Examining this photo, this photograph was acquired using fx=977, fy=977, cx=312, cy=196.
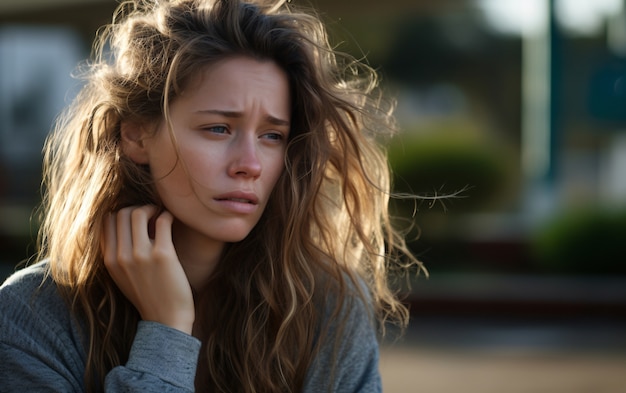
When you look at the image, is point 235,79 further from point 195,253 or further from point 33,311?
point 33,311

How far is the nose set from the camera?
2389 millimetres

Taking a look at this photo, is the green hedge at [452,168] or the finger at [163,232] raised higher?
the green hedge at [452,168]

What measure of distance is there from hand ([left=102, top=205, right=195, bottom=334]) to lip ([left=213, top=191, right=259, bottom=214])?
0.16 meters

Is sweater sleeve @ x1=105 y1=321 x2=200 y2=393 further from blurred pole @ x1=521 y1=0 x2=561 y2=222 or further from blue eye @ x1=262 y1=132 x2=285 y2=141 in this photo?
blurred pole @ x1=521 y1=0 x2=561 y2=222

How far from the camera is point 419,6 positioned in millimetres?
13797

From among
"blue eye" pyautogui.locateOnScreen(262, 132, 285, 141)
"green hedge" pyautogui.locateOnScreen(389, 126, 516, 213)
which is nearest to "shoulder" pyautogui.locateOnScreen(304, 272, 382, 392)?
"blue eye" pyautogui.locateOnScreen(262, 132, 285, 141)

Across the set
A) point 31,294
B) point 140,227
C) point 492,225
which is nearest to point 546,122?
point 492,225

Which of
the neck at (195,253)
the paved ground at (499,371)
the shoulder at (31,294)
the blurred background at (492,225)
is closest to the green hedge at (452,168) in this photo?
the blurred background at (492,225)

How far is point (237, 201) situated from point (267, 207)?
0.27 meters

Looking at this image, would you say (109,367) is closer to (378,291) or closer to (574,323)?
(378,291)

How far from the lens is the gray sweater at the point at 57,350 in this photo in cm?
228

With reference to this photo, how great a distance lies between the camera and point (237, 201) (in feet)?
7.95

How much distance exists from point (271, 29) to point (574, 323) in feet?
22.2

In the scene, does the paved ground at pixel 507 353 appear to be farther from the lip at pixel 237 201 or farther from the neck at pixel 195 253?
the lip at pixel 237 201
